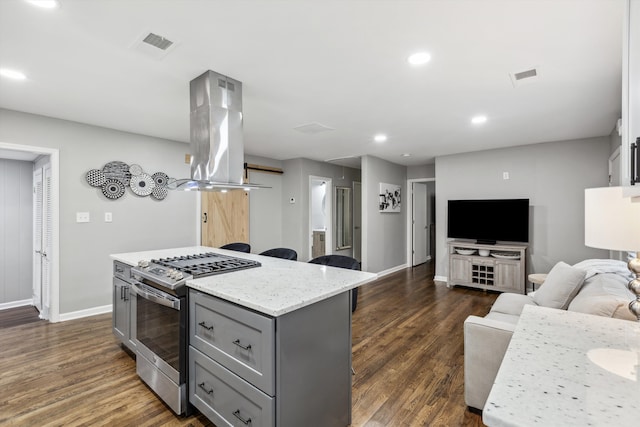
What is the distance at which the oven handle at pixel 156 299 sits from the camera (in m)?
1.91

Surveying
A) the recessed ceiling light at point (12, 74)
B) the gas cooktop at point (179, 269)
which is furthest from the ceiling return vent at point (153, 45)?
the gas cooktop at point (179, 269)

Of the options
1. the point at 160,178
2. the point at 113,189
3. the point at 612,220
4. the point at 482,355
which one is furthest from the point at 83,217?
the point at 612,220

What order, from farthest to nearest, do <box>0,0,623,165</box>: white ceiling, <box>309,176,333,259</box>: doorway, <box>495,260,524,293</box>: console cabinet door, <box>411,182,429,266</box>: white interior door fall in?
<box>411,182,429,266</box>: white interior door, <box>309,176,333,259</box>: doorway, <box>495,260,524,293</box>: console cabinet door, <box>0,0,623,165</box>: white ceiling

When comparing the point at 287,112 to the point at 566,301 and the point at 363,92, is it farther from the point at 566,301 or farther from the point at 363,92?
the point at 566,301

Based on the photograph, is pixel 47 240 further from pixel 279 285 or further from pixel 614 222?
pixel 614 222

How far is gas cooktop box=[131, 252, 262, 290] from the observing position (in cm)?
195

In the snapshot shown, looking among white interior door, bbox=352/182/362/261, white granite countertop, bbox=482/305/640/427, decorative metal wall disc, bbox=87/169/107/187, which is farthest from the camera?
white interior door, bbox=352/182/362/261

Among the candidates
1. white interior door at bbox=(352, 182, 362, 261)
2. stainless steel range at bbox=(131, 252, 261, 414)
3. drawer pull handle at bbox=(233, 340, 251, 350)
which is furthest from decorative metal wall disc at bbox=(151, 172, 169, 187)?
white interior door at bbox=(352, 182, 362, 261)

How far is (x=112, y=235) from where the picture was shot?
12.8ft

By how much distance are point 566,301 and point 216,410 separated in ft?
8.39

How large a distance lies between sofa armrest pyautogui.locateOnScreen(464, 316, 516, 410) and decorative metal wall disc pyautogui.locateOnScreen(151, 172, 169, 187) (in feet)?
13.5

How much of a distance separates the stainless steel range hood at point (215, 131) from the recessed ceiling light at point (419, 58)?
4.55 feet

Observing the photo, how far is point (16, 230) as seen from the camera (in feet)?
14.0

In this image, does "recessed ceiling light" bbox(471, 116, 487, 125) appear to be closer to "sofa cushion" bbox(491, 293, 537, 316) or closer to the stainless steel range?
"sofa cushion" bbox(491, 293, 537, 316)
